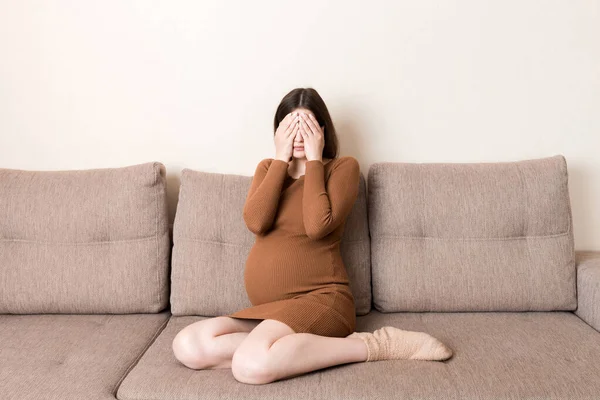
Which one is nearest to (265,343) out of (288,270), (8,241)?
(288,270)

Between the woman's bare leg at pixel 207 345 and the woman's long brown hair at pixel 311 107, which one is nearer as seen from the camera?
the woman's bare leg at pixel 207 345

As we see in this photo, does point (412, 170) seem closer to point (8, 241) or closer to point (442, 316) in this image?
point (442, 316)

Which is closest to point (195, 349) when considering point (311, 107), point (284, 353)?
point (284, 353)

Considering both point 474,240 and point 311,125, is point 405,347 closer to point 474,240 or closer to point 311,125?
point 474,240

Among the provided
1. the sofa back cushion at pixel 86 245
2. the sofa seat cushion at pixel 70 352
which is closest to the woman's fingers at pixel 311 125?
the sofa back cushion at pixel 86 245

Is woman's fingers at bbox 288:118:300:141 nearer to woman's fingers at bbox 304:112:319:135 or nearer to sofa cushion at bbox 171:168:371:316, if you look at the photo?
woman's fingers at bbox 304:112:319:135

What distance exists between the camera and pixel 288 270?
1767mm

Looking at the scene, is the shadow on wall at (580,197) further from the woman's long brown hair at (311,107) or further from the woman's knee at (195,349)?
the woman's knee at (195,349)

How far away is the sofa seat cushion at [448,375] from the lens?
1403mm

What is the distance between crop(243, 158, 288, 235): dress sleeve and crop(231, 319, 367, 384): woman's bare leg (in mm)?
357

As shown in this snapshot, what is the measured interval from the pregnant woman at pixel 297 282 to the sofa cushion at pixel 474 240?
0.69 ft

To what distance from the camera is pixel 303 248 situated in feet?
5.96


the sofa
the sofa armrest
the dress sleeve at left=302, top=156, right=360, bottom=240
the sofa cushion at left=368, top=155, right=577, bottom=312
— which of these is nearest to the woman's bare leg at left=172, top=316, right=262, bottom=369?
the sofa

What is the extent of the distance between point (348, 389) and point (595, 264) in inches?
43.3
